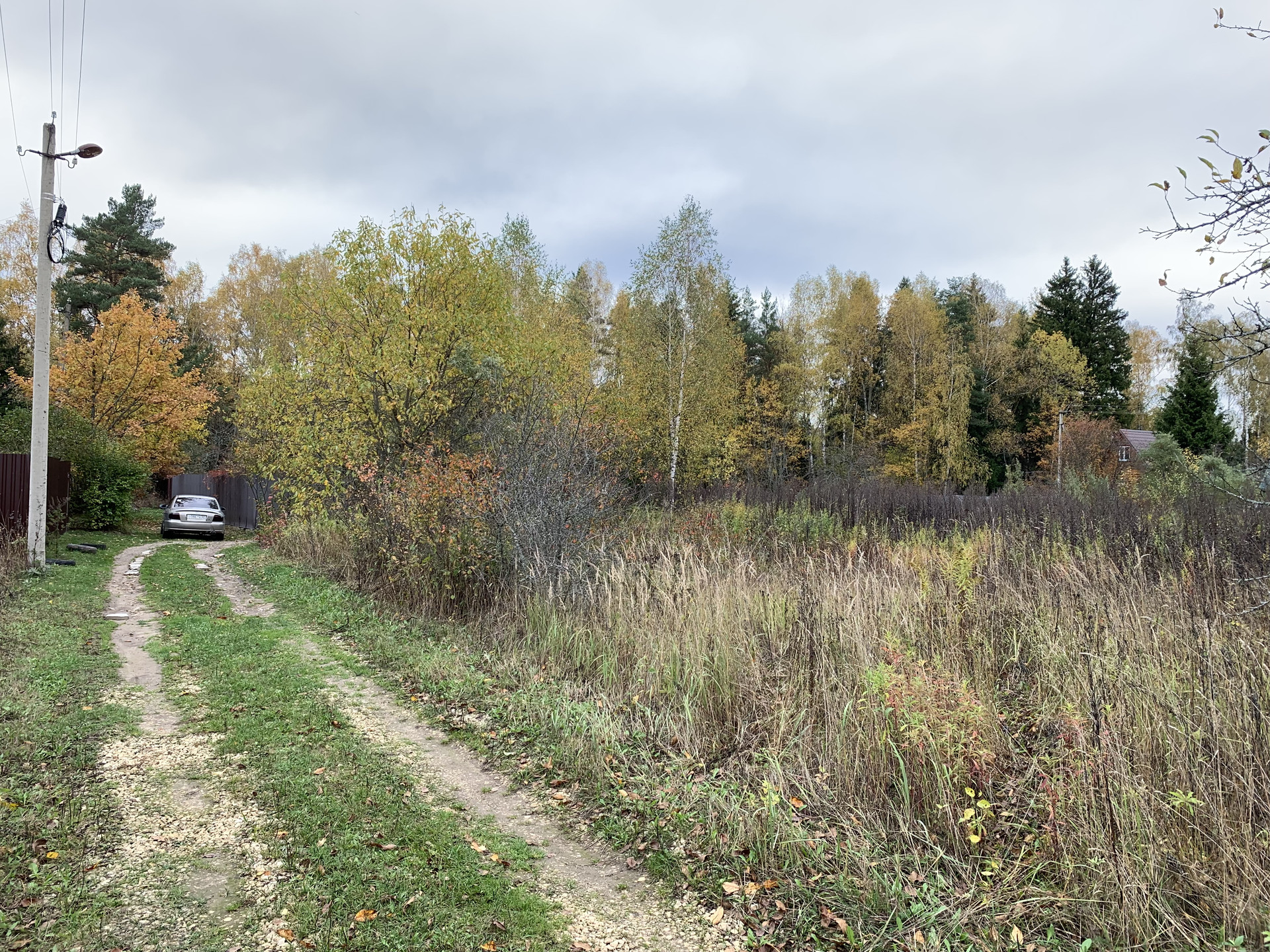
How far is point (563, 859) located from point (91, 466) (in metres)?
19.6

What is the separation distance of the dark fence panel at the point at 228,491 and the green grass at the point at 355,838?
18.7 meters

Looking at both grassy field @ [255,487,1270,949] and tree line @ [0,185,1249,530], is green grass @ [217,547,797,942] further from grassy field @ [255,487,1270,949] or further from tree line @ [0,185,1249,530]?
tree line @ [0,185,1249,530]

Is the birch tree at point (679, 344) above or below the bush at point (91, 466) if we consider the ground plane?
above

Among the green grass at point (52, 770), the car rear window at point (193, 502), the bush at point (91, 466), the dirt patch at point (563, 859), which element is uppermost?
the bush at point (91, 466)

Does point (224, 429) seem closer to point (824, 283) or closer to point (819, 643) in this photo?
point (824, 283)

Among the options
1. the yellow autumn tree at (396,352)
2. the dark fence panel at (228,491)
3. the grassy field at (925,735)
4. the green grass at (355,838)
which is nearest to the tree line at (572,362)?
the yellow autumn tree at (396,352)

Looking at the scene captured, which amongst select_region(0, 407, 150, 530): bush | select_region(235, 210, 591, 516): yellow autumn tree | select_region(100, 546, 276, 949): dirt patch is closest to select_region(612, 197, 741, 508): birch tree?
select_region(235, 210, 591, 516): yellow autumn tree

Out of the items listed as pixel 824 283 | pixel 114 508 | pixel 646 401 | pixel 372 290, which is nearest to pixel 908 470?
pixel 824 283

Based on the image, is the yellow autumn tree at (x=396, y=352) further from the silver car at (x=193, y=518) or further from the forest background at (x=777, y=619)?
the silver car at (x=193, y=518)

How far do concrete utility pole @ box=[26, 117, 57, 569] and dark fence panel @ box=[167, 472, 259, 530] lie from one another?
11.1 meters

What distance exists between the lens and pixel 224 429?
30.3 metres

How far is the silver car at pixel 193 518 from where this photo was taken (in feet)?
64.4

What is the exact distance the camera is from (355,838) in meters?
3.33

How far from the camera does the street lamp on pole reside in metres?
10.3
